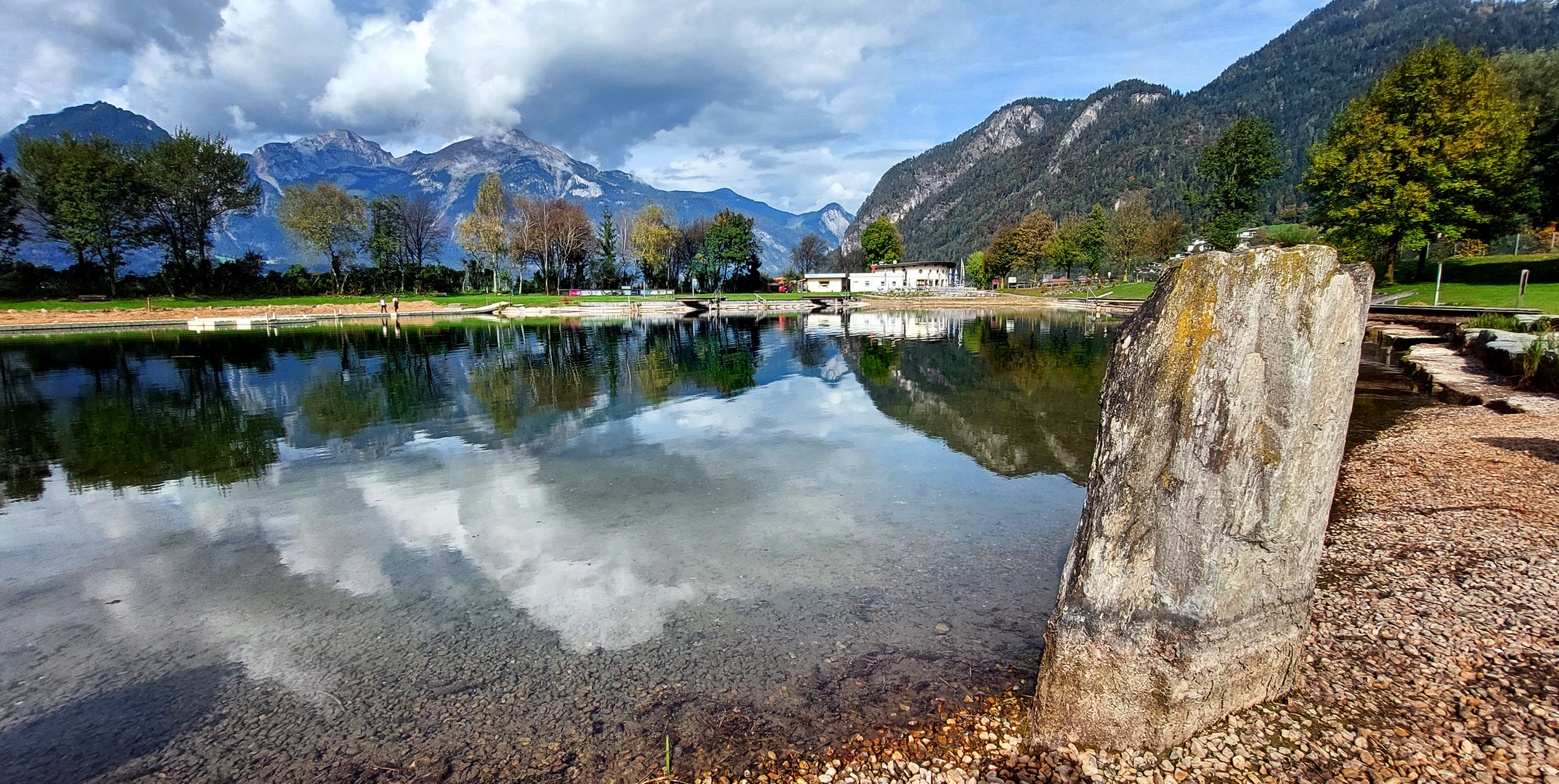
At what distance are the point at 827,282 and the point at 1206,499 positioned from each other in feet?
390

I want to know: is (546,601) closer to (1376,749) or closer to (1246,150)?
(1376,749)

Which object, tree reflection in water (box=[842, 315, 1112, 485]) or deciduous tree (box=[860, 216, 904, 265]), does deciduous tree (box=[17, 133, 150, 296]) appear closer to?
tree reflection in water (box=[842, 315, 1112, 485])

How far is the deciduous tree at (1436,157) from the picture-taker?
3494 centimetres

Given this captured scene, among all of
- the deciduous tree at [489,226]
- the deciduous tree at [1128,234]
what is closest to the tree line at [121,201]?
the deciduous tree at [489,226]

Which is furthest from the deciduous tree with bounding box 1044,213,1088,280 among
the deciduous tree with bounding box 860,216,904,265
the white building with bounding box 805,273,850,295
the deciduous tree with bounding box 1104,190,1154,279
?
the white building with bounding box 805,273,850,295

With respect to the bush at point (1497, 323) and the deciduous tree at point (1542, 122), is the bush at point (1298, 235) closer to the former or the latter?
the deciduous tree at point (1542, 122)

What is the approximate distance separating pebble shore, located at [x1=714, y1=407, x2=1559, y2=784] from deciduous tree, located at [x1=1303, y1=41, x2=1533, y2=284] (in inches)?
1732

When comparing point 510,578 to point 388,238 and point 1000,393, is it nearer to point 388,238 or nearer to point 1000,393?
point 1000,393

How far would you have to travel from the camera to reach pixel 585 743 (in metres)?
3.73

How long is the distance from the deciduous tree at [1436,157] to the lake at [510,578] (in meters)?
32.8

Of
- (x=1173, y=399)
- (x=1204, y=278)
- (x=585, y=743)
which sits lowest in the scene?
(x=585, y=743)

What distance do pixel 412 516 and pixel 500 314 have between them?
6046cm

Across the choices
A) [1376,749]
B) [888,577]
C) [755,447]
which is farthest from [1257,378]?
[755,447]

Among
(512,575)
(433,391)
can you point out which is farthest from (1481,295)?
(433,391)
